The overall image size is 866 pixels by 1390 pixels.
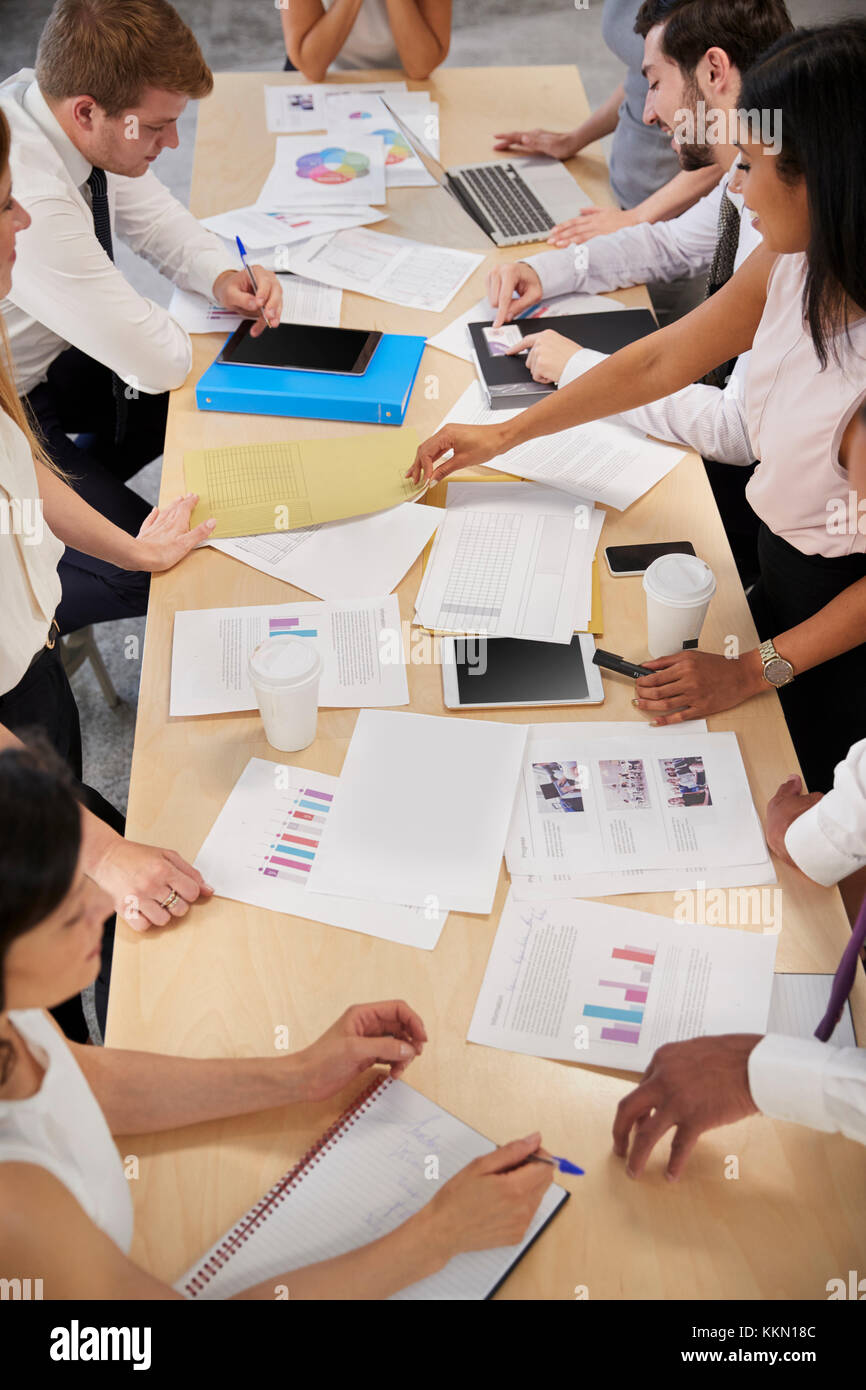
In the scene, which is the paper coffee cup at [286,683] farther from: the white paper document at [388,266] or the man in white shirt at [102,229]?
the white paper document at [388,266]

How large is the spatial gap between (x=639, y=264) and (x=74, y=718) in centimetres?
143

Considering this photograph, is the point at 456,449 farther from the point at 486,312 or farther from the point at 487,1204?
the point at 487,1204

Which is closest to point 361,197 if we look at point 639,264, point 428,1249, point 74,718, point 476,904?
point 639,264

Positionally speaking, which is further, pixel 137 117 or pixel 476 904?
pixel 137 117

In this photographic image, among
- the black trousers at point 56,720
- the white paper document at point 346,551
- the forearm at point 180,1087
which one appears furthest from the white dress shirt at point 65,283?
the forearm at point 180,1087

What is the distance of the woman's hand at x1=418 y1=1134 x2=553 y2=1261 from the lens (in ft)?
3.11

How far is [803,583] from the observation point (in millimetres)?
1654

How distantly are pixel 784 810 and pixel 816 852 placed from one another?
3.2 inches

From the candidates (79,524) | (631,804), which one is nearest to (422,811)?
(631,804)

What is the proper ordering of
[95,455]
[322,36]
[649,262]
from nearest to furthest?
[649,262], [95,455], [322,36]

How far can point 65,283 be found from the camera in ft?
6.06

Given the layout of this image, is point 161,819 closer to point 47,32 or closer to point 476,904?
point 476,904

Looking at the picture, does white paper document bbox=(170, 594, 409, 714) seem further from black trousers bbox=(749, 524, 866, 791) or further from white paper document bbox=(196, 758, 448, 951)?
black trousers bbox=(749, 524, 866, 791)

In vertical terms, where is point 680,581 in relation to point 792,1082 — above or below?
above
